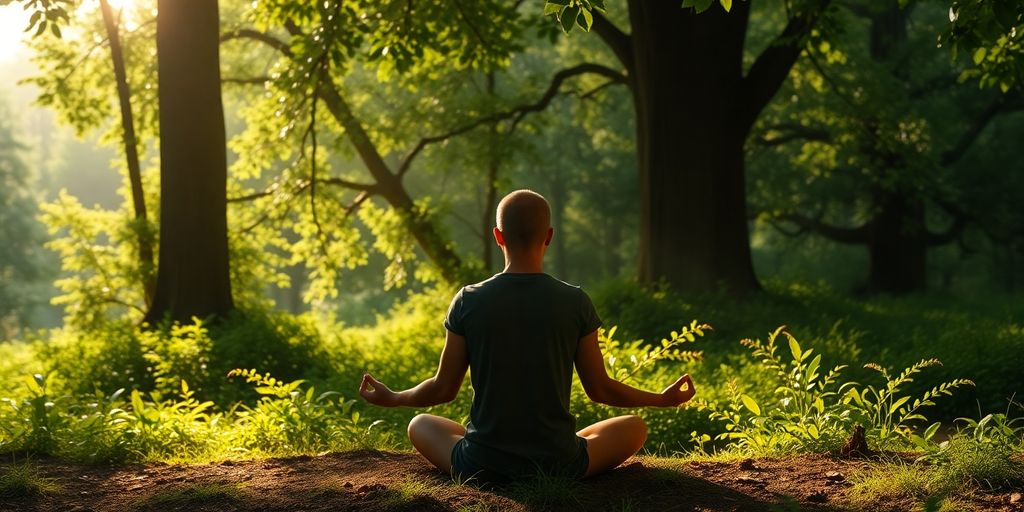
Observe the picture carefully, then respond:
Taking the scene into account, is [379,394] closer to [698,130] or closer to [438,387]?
[438,387]

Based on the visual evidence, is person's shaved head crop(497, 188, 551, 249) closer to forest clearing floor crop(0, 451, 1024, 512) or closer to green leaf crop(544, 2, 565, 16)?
green leaf crop(544, 2, 565, 16)

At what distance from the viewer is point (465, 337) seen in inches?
189

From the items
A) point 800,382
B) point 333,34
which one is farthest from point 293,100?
point 800,382

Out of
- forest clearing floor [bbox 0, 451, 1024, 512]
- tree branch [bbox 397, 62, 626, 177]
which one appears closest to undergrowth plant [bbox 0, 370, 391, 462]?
forest clearing floor [bbox 0, 451, 1024, 512]

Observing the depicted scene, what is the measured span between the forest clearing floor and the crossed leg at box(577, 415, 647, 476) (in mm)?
83

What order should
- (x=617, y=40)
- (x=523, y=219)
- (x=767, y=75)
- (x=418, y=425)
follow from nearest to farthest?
(x=523, y=219) → (x=418, y=425) → (x=767, y=75) → (x=617, y=40)

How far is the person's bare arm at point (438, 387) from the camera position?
4816mm

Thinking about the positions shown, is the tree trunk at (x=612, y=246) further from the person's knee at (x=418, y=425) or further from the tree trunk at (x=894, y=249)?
the person's knee at (x=418, y=425)

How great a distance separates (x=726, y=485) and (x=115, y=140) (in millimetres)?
13435

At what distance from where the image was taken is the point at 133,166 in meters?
13.9

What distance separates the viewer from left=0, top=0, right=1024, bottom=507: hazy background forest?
22.7ft

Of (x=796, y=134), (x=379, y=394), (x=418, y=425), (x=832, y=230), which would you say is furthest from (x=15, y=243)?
(x=379, y=394)

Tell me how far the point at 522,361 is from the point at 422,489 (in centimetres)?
74

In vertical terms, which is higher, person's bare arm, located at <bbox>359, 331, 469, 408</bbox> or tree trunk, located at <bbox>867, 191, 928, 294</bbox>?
tree trunk, located at <bbox>867, 191, 928, 294</bbox>
